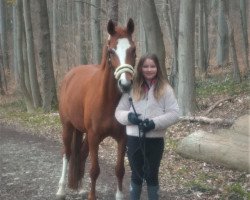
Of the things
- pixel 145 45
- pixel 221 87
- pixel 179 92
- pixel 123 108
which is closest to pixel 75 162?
pixel 123 108

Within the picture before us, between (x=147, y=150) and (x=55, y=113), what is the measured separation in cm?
1152

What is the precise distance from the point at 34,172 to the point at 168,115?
169 inches

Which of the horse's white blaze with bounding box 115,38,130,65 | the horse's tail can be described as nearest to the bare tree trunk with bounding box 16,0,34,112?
the horse's tail

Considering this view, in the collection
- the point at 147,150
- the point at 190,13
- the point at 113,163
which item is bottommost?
the point at 113,163

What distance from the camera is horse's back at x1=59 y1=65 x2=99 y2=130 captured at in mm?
6695

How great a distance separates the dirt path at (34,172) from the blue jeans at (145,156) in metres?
1.58

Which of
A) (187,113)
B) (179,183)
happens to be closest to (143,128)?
(179,183)

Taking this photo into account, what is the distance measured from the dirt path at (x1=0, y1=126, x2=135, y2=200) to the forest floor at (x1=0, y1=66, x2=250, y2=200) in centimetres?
81

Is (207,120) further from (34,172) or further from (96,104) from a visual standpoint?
(96,104)

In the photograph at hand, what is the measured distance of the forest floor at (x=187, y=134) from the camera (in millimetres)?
6941

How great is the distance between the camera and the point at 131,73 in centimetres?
512

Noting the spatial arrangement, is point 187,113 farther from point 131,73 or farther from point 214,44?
point 214,44

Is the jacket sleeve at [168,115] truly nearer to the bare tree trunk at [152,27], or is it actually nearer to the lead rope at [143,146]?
the lead rope at [143,146]

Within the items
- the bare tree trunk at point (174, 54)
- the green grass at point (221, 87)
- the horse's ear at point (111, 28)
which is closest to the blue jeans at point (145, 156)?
the horse's ear at point (111, 28)
